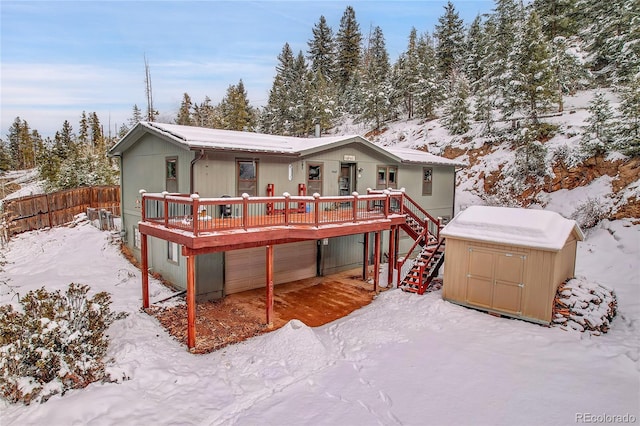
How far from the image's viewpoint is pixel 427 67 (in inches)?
1298

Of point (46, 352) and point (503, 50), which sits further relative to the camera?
point (503, 50)

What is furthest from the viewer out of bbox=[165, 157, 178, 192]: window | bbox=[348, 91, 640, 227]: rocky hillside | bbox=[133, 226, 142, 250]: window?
bbox=[348, 91, 640, 227]: rocky hillside

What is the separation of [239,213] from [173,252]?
10.3ft

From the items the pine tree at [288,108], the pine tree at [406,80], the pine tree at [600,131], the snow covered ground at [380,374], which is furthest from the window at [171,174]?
the pine tree at [406,80]

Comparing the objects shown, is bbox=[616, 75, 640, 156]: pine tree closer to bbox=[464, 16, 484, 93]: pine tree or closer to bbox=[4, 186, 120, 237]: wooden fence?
bbox=[464, 16, 484, 93]: pine tree

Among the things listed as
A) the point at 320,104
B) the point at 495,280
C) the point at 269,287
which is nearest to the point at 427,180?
the point at 495,280

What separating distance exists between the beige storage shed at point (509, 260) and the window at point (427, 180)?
6.95 meters

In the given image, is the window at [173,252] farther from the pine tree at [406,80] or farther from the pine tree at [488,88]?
the pine tree at [406,80]

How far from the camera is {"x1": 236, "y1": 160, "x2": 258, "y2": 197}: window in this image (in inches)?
468

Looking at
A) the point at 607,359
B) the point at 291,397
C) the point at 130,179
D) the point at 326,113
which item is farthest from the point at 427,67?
the point at 291,397

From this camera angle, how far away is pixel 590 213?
16.1 m

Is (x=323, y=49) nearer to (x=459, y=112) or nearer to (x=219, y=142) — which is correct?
(x=459, y=112)

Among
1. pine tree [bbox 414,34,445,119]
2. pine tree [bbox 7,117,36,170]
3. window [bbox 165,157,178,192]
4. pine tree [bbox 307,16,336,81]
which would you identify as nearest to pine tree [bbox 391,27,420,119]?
pine tree [bbox 414,34,445,119]
